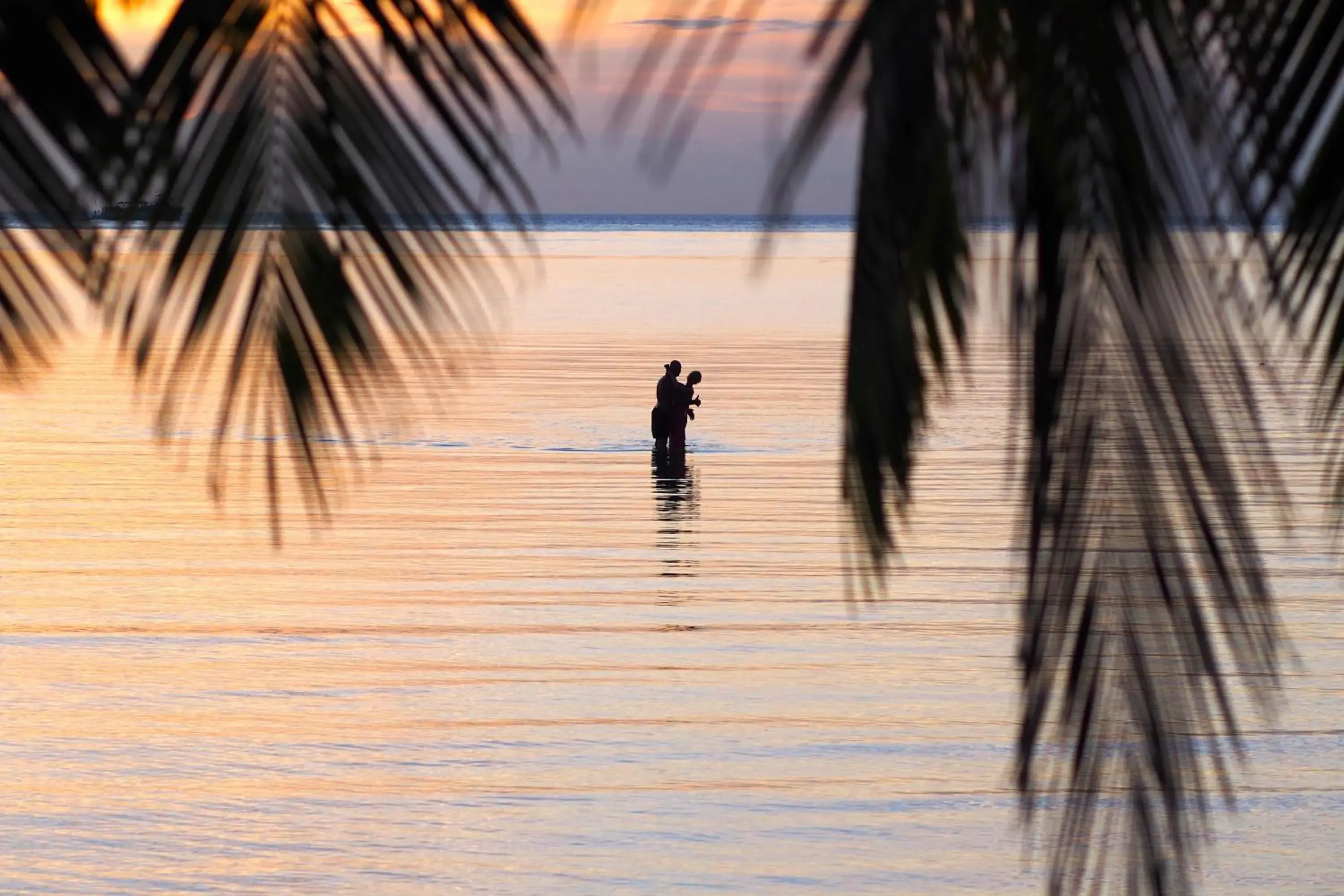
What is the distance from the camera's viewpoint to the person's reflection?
925 inches

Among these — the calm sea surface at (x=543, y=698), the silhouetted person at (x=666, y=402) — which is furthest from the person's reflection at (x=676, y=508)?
the silhouetted person at (x=666, y=402)

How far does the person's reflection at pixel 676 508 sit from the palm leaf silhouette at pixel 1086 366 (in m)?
20.4

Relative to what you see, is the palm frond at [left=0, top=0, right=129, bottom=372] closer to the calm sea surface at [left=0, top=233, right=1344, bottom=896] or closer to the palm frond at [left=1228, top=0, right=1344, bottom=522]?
the palm frond at [left=1228, top=0, right=1344, bottom=522]

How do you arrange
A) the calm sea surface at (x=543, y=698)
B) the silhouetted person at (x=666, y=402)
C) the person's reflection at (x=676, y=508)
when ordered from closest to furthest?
1. the calm sea surface at (x=543, y=698)
2. the person's reflection at (x=676, y=508)
3. the silhouetted person at (x=666, y=402)

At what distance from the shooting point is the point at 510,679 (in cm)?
1795

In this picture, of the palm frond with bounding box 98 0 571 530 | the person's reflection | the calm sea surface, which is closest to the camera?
the palm frond with bounding box 98 0 571 530

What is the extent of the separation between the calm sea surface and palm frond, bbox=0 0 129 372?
4.75ft

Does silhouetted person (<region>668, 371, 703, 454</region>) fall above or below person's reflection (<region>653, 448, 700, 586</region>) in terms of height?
above

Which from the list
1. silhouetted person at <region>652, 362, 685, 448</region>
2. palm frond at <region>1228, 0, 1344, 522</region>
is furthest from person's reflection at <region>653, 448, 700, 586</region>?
palm frond at <region>1228, 0, 1344, 522</region>

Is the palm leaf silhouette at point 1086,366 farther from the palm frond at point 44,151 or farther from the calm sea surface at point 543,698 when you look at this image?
the calm sea surface at point 543,698

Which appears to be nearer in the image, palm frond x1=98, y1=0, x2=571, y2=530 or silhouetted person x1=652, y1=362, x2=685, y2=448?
palm frond x1=98, y1=0, x2=571, y2=530

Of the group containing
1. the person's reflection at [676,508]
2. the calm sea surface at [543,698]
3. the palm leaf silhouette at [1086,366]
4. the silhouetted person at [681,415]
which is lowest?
the calm sea surface at [543,698]

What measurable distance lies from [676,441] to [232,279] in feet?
102

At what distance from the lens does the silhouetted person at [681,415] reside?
29156 millimetres
